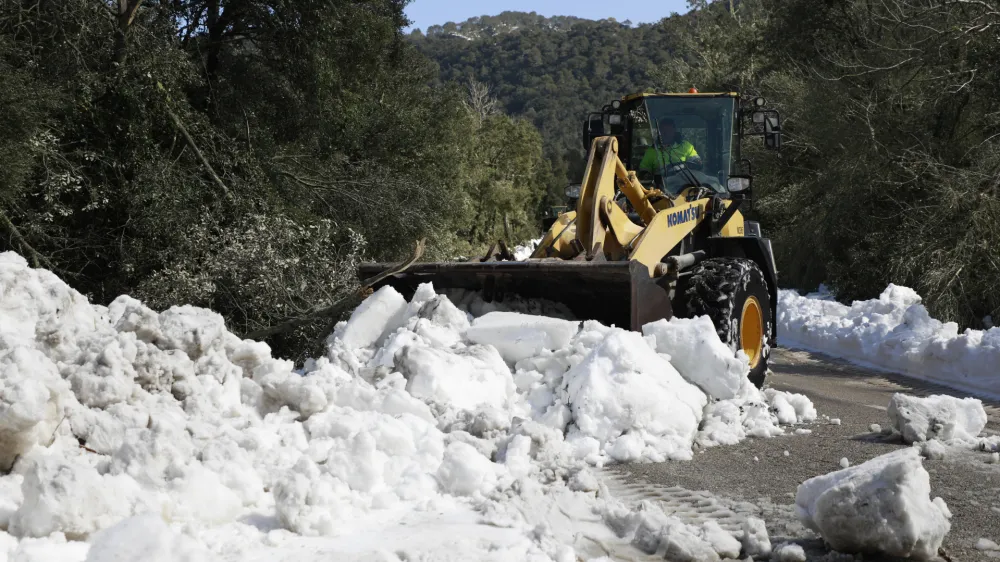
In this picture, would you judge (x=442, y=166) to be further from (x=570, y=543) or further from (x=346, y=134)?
(x=570, y=543)

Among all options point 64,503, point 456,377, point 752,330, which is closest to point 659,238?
point 752,330

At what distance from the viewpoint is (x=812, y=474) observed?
532cm

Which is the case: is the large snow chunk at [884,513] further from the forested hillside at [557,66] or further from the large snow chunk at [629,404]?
the forested hillside at [557,66]

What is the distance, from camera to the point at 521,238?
4638 centimetres

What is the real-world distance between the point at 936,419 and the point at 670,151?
4282 millimetres

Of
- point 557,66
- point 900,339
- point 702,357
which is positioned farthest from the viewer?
point 557,66

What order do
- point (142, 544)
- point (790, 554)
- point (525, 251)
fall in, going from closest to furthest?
point (142, 544), point (790, 554), point (525, 251)

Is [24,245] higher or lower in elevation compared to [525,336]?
higher

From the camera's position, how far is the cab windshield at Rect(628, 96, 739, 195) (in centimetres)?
962

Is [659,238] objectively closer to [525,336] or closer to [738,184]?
[738,184]

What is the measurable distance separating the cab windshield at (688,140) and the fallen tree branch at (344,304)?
245cm

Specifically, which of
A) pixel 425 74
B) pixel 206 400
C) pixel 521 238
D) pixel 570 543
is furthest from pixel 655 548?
pixel 521 238

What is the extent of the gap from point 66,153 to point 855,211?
46.3ft

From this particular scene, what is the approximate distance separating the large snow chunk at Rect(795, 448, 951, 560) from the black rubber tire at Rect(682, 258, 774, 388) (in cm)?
386
